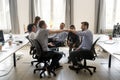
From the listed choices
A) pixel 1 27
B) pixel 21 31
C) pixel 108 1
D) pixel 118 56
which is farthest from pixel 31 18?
pixel 118 56

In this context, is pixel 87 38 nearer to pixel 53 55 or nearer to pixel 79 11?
pixel 53 55

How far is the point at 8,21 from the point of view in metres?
7.89

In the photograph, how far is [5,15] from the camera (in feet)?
25.9

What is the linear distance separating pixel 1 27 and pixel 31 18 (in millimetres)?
1359

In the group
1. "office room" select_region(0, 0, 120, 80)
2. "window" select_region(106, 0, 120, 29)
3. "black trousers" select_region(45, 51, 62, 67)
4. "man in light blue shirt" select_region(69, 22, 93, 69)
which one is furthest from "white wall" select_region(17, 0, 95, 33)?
"black trousers" select_region(45, 51, 62, 67)

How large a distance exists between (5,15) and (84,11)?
327 centimetres

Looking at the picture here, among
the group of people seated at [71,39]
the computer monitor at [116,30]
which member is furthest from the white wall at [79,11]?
the group of people seated at [71,39]

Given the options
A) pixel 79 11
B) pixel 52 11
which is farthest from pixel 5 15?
pixel 79 11

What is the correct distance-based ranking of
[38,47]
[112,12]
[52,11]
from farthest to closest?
[52,11]
[112,12]
[38,47]

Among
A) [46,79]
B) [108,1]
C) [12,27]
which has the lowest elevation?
[46,79]

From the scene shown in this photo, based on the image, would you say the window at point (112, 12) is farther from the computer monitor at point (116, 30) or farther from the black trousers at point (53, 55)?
the black trousers at point (53, 55)

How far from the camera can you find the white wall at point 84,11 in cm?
784

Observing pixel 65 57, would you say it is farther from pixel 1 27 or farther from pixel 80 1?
pixel 1 27

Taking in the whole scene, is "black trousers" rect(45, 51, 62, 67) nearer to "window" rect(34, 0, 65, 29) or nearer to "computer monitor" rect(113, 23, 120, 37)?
"computer monitor" rect(113, 23, 120, 37)
